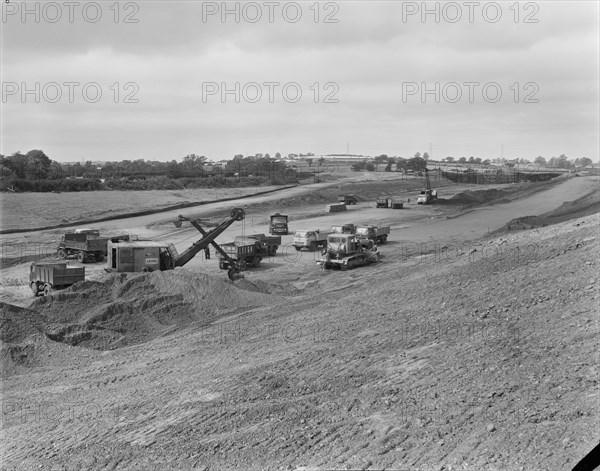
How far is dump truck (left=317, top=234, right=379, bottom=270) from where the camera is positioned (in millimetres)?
30170

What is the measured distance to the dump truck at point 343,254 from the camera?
30.2m

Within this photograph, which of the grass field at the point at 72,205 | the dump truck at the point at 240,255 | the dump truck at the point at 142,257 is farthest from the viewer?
the grass field at the point at 72,205

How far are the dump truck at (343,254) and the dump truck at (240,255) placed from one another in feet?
11.0

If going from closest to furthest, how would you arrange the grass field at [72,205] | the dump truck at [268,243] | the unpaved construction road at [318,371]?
the unpaved construction road at [318,371] → the dump truck at [268,243] → the grass field at [72,205]

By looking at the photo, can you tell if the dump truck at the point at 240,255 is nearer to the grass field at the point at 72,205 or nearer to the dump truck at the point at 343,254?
the dump truck at the point at 343,254

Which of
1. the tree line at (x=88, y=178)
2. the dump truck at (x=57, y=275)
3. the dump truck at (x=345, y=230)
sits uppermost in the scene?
the tree line at (x=88, y=178)

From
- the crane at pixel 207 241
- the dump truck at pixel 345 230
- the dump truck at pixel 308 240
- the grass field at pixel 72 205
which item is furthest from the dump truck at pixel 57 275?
the grass field at pixel 72 205

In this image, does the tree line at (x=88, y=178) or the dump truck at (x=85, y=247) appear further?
the tree line at (x=88, y=178)

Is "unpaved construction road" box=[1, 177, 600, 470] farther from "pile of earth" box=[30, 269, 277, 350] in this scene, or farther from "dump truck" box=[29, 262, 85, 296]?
"dump truck" box=[29, 262, 85, 296]

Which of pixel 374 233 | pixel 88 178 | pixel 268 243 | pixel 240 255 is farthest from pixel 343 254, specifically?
pixel 88 178

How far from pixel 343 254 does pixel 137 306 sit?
499 inches

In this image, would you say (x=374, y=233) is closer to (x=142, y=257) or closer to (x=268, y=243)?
(x=268, y=243)

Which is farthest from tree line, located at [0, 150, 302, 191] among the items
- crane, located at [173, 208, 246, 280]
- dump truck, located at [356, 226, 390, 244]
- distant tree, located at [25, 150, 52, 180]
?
crane, located at [173, 208, 246, 280]

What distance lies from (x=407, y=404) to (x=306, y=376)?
245 centimetres
